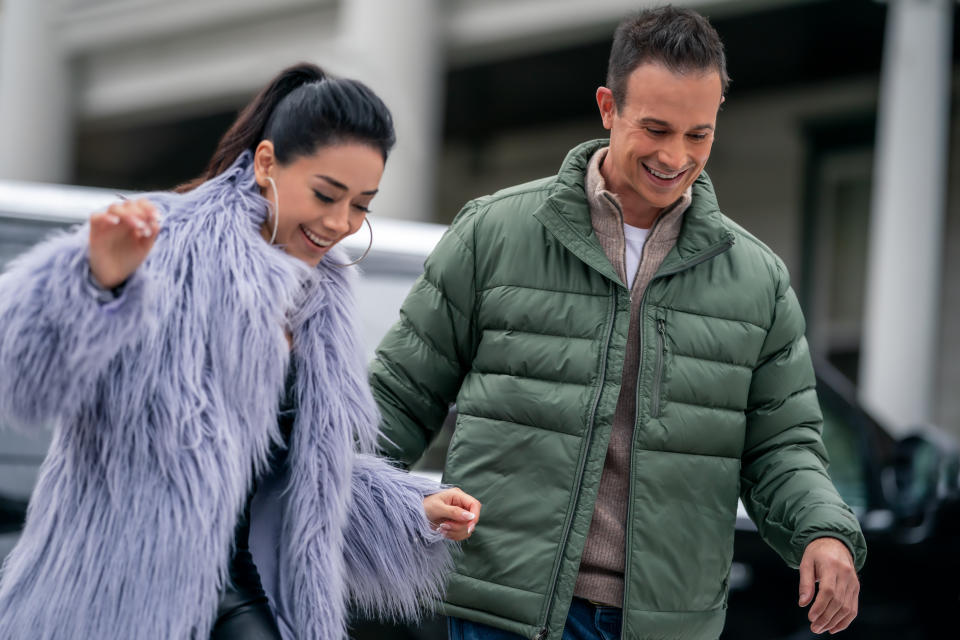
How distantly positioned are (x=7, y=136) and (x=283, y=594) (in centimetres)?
1196

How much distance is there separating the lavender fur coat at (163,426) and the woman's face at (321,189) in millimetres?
44

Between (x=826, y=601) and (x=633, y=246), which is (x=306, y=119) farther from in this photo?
(x=826, y=601)

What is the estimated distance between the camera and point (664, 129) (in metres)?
2.04

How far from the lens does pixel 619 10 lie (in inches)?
333

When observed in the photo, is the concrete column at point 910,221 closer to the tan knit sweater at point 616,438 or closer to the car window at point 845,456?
the car window at point 845,456

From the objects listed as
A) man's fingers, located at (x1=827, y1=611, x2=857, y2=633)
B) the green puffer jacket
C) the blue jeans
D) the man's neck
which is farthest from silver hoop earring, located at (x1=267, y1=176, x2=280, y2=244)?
man's fingers, located at (x1=827, y1=611, x2=857, y2=633)

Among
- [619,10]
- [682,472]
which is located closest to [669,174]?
[682,472]

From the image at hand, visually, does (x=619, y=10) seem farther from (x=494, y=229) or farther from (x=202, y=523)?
(x=202, y=523)

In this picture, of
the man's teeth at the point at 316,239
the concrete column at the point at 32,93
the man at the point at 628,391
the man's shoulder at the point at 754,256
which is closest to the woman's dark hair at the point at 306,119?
the man's teeth at the point at 316,239

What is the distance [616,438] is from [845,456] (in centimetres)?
176

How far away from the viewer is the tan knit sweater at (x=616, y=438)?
81.0 inches

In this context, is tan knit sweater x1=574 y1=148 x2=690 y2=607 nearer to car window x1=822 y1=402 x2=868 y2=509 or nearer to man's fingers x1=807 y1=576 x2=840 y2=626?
man's fingers x1=807 y1=576 x2=840 y2=626

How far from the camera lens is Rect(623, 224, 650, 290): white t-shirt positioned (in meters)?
2.15

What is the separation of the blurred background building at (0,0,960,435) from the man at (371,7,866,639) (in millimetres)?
5510
